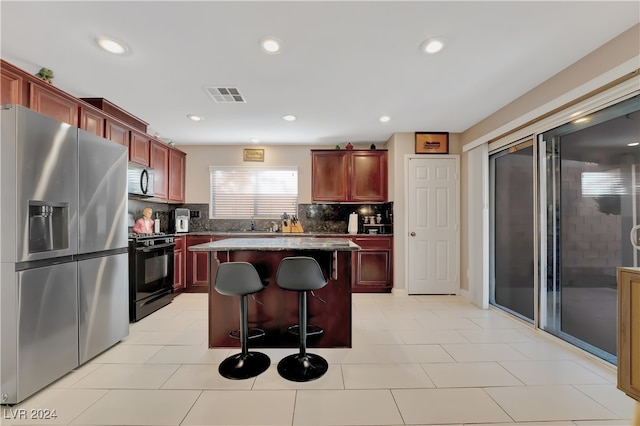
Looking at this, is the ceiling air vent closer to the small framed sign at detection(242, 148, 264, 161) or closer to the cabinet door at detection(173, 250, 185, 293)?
the small framed sign at detection(242, 148, 264, 161)

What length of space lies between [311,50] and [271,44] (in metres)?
0.32

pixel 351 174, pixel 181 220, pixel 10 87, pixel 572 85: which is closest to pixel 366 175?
pixel 351 174

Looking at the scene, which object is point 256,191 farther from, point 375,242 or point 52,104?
point 52,104

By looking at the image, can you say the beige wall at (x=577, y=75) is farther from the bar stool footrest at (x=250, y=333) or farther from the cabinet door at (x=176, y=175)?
the cabinet door at (x=176, y=175)

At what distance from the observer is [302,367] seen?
2.15m

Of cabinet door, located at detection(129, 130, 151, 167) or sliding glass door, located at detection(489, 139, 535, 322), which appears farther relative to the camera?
cabinet door, located at detection(129, 130, 151, 167)

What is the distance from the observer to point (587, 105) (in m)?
2.30

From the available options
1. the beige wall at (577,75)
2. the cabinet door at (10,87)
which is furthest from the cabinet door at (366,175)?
the cabinet door at (10,87)

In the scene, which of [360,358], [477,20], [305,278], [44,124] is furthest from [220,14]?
[360,358]

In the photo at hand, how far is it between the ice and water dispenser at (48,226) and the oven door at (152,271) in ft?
4.16

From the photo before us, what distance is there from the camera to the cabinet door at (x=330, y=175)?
4746 millimetres

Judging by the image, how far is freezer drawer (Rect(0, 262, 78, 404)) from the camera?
1737 millimetres

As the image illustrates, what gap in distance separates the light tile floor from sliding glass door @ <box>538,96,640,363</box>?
1.05 ft

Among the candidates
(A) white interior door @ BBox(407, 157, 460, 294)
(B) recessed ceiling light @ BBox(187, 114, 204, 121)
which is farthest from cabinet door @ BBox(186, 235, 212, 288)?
(A) white interior door @ BBox(407, 157, 460, 294)
